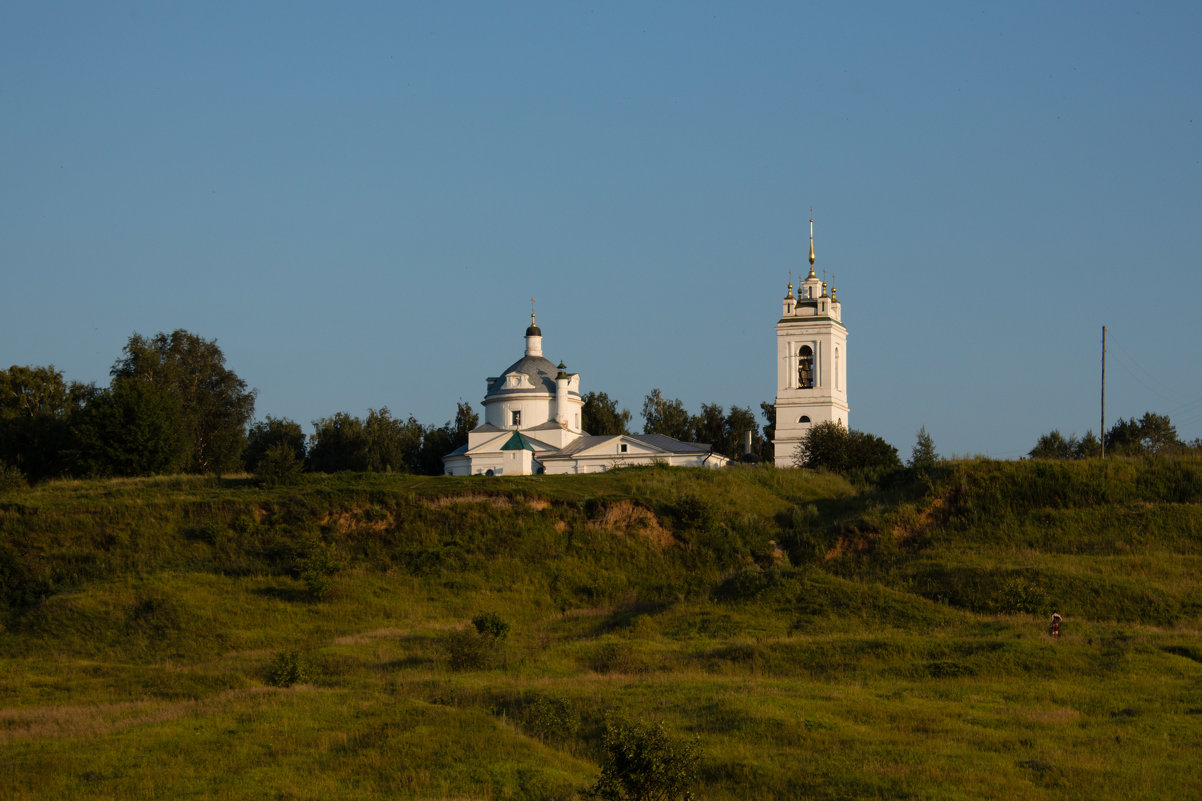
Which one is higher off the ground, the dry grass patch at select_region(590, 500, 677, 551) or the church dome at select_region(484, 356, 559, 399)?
the church dome at select_region(484, 356, 559, 399)

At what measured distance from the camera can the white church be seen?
63.2 m

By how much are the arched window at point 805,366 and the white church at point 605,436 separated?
53 millimetres

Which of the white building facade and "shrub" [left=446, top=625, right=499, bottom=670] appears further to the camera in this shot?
the white building facade

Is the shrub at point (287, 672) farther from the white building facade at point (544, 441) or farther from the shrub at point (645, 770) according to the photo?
the white building facade at point (544, 441)

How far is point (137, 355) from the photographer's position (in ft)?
220

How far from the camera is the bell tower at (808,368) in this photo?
222ft

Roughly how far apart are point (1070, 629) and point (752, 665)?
7.25 m

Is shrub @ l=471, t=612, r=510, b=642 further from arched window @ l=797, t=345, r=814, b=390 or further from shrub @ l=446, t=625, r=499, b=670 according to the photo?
arched window @ l=797, t=345, r=814, b=390

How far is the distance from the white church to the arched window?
5 centimetres

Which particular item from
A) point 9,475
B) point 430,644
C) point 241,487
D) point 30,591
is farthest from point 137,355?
point 430,644

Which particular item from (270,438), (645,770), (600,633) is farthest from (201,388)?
(645,770)

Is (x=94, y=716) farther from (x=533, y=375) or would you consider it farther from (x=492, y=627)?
(x=533, y=375)

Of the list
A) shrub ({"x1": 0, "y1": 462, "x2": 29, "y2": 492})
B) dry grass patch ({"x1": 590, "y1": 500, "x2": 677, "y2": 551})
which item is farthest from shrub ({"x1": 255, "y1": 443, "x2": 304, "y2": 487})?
dry grass patch ({"x1": 590, "y1": 500, "x2": 677, "y2": 551})

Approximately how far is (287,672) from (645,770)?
12.1 metres
